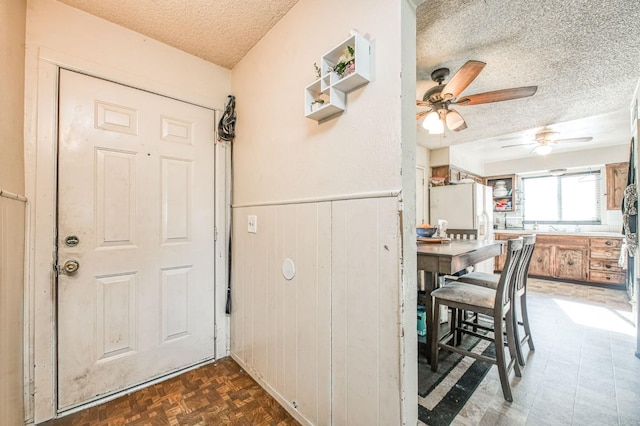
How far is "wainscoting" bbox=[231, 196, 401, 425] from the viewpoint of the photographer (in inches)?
41.8

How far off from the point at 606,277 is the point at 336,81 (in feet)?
18.6

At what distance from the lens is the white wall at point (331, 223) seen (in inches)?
41.0

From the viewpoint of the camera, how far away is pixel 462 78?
1.88 m

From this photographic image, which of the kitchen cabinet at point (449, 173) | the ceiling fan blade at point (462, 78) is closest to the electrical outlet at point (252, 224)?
the ceiling fan blade at point (462, 78)

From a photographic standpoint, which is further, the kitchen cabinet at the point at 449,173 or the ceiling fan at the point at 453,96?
the kitchen cabinet at the point at 449,173

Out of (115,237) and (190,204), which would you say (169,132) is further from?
(115,237)

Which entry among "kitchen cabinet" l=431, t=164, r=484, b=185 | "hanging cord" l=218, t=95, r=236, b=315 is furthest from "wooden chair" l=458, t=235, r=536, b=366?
"kitchen cabinet" l=431, t=164, r=484, b=185

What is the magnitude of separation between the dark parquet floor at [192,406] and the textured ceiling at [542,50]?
256 cm

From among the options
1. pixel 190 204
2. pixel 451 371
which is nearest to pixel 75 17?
pixel 190 204

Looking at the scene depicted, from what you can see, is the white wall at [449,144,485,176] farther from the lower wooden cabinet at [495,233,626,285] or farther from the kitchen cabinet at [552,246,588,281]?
the kitchen cabinet at [552,246,588,281]

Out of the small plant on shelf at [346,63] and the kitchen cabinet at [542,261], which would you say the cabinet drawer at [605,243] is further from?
the small plant on shelf at [346,63]

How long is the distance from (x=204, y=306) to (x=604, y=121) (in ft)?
16.9

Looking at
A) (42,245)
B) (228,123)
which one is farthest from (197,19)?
(42,245)

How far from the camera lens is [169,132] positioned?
1906 mm
